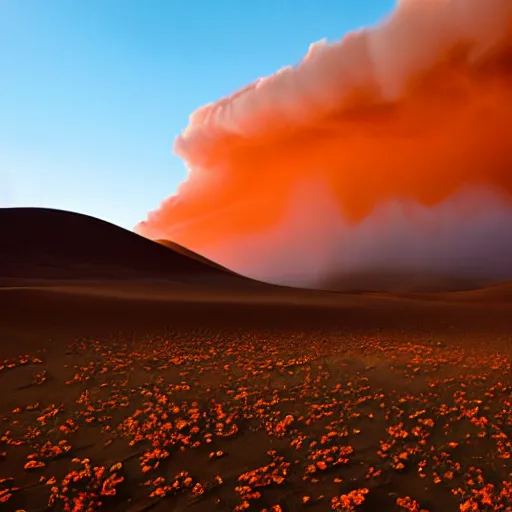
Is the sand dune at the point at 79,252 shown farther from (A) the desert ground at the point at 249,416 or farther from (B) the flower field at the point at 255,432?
(B) the flower field at the point at 255,432

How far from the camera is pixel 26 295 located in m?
22.2

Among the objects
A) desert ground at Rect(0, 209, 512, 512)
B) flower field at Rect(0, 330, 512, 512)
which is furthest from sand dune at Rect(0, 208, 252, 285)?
flower field at Rect(0, 330, 512, 512)

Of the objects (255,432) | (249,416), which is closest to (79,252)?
(249,416)

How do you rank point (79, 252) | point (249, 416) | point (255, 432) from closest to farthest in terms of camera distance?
1. point (255, 432)
2. point (249, 416)
3. point (79, 252)

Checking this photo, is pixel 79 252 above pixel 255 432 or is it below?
above

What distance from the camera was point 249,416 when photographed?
8930 millimetres

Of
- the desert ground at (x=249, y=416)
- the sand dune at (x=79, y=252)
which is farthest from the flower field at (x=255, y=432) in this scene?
the sand dune at (x=79, y=252)

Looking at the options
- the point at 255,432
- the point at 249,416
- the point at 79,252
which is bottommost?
the point at 255,432

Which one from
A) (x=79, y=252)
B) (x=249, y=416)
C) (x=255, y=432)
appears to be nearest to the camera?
(x=255, y=432)

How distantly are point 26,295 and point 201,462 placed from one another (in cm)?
1942

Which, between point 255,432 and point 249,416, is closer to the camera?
point 255,432

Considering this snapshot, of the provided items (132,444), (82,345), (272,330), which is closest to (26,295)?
(82,345)

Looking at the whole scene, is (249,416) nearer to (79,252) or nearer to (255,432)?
(255,432)

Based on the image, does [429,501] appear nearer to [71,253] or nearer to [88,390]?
[88,390]
